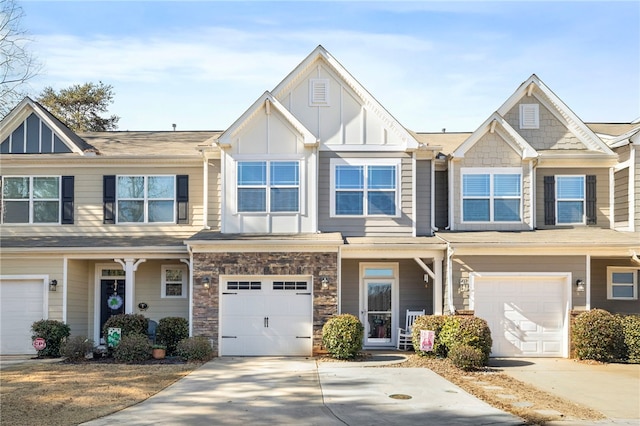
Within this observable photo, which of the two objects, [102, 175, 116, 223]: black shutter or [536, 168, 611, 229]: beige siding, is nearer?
[536, 168, 611, 229]: beige siding

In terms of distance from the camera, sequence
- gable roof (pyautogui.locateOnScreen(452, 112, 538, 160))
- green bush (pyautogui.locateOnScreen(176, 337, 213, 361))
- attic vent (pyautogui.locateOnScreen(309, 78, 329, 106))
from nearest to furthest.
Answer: green bush (pyautogui.locateOnScreen(176, 337, 213, 361)) → attic vent (pyautogui.locateOnScreen(309, 78, 329, 106)) → gable roof (pyautogui.locateOnScreen(452, 112, 538, 160))

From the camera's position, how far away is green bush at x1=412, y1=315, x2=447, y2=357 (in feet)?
58.6

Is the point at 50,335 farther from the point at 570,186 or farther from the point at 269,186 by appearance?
the point at 570,186

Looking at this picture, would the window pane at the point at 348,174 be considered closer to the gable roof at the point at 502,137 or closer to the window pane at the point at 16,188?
the gable roof at the point at 502,137

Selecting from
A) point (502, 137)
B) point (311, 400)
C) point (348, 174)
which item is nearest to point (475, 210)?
point (502, 137)

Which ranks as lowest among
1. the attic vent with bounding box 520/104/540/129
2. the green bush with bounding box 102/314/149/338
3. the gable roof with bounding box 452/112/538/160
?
the green bush with bounding box 102/314/149/338

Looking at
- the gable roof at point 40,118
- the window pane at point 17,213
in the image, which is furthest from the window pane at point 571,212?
the window pane at point 17,213

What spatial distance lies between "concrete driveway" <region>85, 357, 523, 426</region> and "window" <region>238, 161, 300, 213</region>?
499cm

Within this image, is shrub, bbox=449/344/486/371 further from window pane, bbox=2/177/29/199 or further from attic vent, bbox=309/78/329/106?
window pane, bbox=2/177/29/199

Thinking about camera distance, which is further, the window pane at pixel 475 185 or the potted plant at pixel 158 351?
the window pane at pixel 475 185

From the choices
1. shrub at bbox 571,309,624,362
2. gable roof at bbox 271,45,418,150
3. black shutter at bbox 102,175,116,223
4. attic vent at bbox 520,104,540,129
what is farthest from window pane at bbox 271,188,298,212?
shrub at bbox 571,309,624,362

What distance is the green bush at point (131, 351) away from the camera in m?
17.3

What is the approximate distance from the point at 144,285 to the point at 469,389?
36.6 feet

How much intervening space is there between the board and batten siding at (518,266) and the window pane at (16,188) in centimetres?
1296
